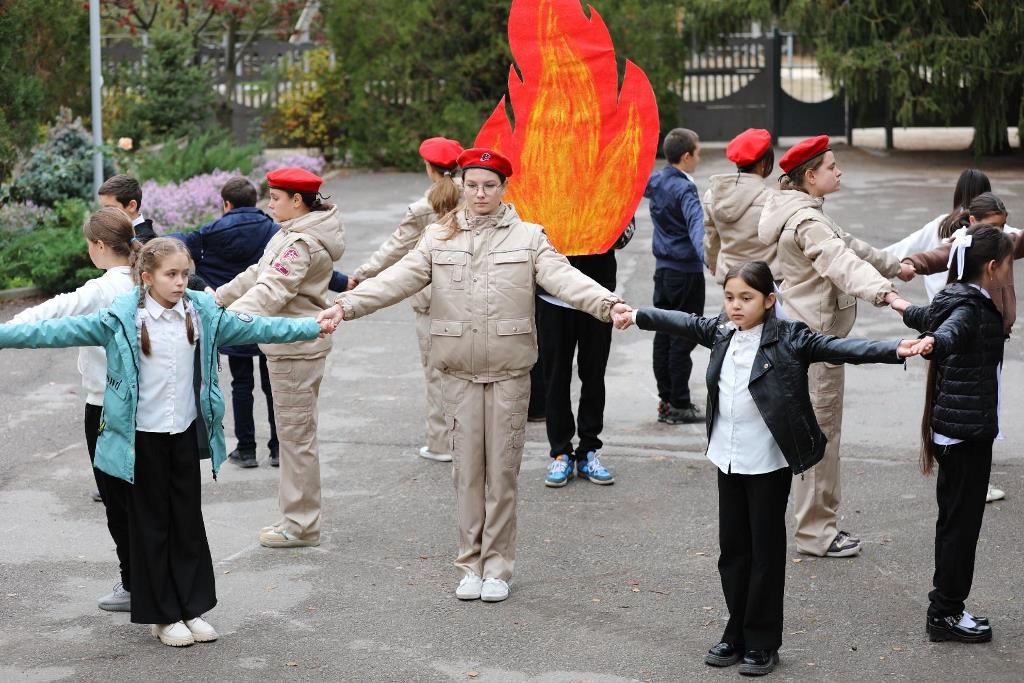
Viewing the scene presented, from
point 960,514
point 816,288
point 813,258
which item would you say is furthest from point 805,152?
point 960,514

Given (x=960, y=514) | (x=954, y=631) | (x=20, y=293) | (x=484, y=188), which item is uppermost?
(x=484, y=188)

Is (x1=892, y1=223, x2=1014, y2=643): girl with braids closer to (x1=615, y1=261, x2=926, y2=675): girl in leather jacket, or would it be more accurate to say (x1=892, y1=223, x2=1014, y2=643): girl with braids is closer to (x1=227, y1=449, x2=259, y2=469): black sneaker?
(x1=615, y1=261, x2=926, y2=675): girl in leather jacket

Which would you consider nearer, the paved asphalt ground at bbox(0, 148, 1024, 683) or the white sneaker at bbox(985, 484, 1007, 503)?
the paved asphalt ground at bbox(0, 148, 1024, 683)

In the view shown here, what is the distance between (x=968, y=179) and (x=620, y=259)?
8.14 m

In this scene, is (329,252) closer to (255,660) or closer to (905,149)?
(255,660)

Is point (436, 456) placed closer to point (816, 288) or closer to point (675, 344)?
point (675, 344)

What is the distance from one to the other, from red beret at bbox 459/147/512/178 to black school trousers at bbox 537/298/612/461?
1.95 meters

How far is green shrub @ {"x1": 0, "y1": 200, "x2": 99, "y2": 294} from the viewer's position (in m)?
13.6

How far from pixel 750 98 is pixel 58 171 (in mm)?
14546

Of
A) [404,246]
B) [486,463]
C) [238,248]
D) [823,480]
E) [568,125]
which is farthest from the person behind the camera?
[238,248]

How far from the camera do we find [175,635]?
228 inches

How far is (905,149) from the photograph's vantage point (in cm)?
2519

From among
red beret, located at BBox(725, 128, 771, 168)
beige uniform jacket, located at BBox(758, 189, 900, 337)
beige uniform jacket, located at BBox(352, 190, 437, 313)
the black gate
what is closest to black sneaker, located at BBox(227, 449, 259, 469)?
beige uniform jacket, located at BBox(352, 190, 437, 313)

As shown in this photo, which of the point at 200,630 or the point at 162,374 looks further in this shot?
the point at 200,630
